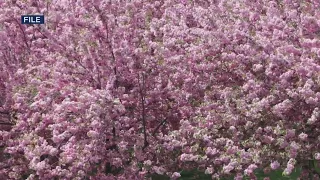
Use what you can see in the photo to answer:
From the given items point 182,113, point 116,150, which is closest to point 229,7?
point 182,113

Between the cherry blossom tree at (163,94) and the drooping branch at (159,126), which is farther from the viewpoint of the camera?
the drooping branch at (159,126)

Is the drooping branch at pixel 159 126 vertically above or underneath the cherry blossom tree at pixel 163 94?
underneath

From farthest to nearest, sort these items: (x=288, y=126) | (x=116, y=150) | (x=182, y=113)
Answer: (x=182, y=113) < (x=116, y=150) < (x=288, y=126)

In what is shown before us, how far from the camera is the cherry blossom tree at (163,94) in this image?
6520mm

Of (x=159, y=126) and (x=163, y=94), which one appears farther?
(x=159, y=126)

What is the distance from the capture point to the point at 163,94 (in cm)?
774

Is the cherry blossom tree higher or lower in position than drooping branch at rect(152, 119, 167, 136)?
higher

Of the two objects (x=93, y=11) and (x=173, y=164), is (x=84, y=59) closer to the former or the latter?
(x=93, y=11)

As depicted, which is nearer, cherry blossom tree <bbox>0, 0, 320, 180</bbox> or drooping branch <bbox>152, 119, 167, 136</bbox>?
cherry blossom tree <bbox>0, 0, 320, 180</bbox>

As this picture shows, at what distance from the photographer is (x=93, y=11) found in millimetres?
7539

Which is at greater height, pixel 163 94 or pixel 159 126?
pixel 163 94

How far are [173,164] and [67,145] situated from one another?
1.65 meters

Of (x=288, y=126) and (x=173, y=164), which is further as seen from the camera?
(x=173, y=164)

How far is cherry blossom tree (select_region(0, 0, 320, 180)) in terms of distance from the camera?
6.52 m
